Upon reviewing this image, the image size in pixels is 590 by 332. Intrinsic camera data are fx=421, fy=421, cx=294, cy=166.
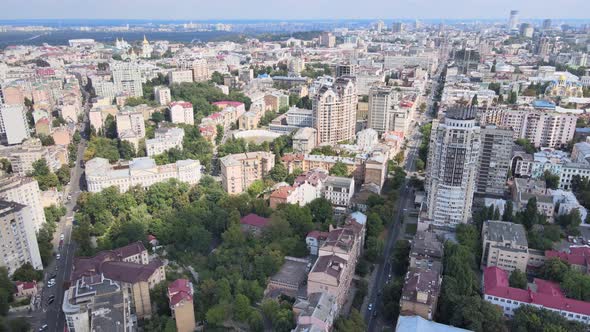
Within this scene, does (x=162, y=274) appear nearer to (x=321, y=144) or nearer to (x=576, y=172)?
(x=321, y=144)

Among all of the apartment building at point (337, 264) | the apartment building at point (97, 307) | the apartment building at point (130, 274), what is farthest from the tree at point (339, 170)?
the apartment building at point (97, 307)

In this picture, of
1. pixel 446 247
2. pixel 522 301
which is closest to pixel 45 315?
pixel 446 247

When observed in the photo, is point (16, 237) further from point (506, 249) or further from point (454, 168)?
A: point (506, 249)

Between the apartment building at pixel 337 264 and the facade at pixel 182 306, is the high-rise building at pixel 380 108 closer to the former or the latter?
the apartment building at pixel 337 264

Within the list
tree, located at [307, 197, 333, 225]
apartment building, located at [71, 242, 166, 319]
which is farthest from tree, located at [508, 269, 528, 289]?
apartment building, located at [71, 242, 166, 319]

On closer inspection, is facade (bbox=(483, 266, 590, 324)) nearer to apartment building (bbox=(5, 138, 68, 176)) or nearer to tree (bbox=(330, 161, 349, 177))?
tree (bbox=(330, 161, 349, 177))

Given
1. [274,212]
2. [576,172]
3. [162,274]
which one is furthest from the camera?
[576,172]

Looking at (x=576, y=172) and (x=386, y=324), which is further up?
Result: (x=576, y=172)
